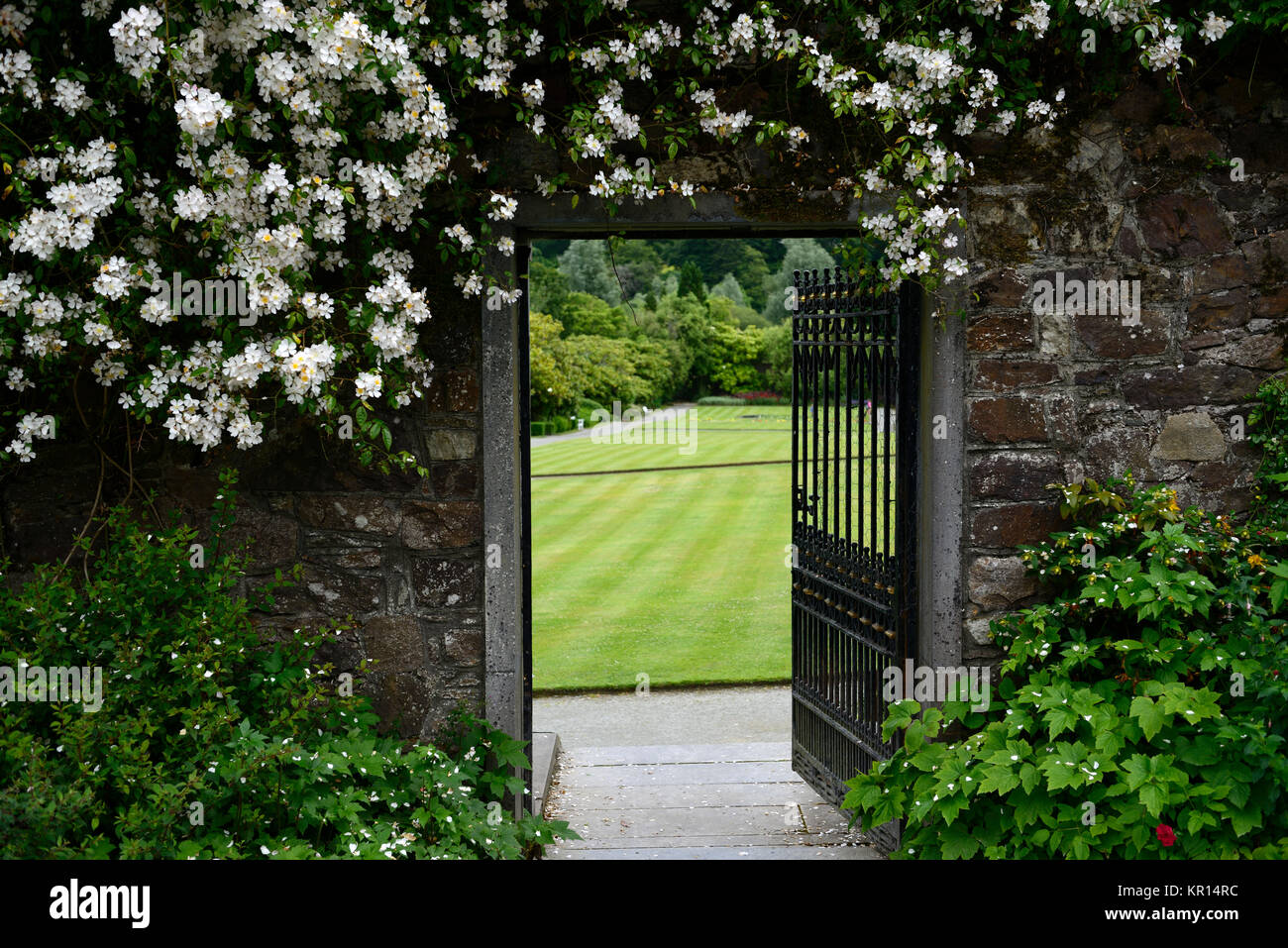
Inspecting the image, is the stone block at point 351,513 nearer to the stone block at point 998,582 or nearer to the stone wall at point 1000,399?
the stone wall at point 1000,399

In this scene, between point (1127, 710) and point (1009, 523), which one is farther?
point (1009, 523)

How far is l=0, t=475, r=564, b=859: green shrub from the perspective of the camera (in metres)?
2.78

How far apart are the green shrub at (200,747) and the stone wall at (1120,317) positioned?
6.34 ft

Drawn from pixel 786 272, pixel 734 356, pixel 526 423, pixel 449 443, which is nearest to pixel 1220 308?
pixel 526 423

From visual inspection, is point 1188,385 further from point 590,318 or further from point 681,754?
point 590,318

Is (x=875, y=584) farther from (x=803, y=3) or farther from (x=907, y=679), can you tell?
(x=803, y=3)

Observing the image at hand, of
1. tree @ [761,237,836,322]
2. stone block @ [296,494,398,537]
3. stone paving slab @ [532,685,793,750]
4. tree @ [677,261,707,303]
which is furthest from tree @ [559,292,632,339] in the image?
stone block @ [296,494,398,537]

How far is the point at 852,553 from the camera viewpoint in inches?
171

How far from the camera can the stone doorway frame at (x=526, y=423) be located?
12.0 feet

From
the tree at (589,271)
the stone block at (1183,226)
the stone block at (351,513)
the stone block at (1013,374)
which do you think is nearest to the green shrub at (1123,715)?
the stone block at (1013,374)

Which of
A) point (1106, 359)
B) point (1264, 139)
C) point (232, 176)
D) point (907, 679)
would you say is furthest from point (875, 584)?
point (232, 176)

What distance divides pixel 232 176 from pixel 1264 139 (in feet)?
11.3

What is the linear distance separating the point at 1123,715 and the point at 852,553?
1313 millimetres

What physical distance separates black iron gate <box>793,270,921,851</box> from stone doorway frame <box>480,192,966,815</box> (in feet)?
0.24
